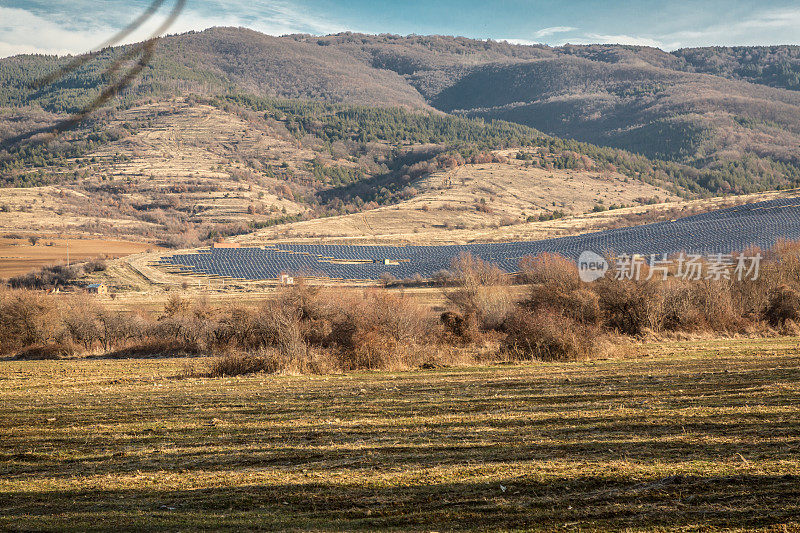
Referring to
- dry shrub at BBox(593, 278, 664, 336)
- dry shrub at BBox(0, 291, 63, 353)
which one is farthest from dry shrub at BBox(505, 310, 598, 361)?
dry shrub at BBox(0, 291, 63, 353)

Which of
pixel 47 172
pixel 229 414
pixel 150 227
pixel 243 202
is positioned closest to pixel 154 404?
pixel 229 414

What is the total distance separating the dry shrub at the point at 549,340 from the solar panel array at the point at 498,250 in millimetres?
52153

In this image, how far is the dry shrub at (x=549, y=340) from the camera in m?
27.0

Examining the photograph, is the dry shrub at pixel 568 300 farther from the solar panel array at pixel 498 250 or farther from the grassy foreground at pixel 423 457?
the solar panel array at pixel 498 250

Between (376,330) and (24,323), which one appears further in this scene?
(24,323)

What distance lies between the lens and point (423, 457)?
9484 mm

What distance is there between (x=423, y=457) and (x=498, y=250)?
299 feet

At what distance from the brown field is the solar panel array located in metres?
16.3

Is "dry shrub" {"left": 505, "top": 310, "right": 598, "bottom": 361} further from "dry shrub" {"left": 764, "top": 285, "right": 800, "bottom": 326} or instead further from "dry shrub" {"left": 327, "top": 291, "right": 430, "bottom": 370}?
"dry shrub" {"left": 764, "top": 285, "right": 800, "bottom": 326}

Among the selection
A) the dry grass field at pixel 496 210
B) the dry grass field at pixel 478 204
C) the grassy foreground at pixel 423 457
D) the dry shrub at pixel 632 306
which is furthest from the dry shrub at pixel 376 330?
the dry grass field at pixel 478 204

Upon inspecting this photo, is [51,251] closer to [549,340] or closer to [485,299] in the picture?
[485,299]

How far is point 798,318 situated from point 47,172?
185 meters

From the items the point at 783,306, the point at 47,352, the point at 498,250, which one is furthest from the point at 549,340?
the point at 498,250

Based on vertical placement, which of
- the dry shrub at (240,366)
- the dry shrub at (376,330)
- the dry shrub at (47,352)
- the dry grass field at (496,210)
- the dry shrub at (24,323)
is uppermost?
the dry grass field at (496,210)
